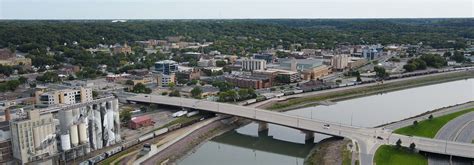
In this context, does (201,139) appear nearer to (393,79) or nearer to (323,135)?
(323,135)

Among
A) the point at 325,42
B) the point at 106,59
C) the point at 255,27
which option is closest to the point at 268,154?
the point at 106,59

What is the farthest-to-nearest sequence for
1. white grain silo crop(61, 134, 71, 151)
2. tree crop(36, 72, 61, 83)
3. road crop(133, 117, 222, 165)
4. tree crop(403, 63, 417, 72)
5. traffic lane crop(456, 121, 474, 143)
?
tree crop(403, 63, 417, 72), tree crop(36, 72, 61, 83), traffic lane crop(456, 121, 474, 143), road crop(133, 117, 222, 165), white grain silo crop(61, 134, 71, 151)

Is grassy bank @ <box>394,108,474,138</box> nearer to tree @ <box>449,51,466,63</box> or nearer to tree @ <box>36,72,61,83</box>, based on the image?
tree @ <box>36,72,61,83</box>

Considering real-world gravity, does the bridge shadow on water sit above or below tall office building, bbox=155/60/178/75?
below

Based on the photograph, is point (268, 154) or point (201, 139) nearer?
point (268, 154)

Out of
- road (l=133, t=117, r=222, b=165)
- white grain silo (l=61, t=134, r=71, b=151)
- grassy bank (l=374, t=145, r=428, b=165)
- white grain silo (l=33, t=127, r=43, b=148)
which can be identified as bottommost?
road (l=133, t=117, r=222, b=165)

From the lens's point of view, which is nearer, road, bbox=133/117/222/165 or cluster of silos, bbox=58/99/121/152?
cluster of silos, bbox=58/99/121/152

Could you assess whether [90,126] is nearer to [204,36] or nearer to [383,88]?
[383,88]

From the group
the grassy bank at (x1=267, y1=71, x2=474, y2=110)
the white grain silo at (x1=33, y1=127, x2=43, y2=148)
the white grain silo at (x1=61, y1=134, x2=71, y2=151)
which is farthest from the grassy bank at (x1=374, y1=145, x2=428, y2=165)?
the white grain silo at (x1=33, y1=127, x2=43, y2=148)
